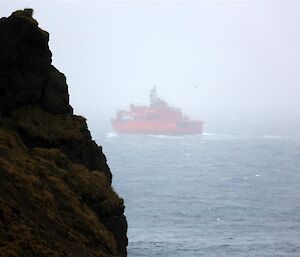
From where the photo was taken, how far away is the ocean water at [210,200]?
57.3m

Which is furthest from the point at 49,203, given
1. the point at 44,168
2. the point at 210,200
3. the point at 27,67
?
the point at 210,200

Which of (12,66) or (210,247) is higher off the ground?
(12,66)

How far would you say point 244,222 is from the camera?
6712cm

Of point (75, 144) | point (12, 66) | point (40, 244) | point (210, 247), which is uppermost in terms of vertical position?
point (12, 66)

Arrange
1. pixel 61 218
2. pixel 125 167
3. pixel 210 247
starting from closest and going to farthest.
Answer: pixel 61 218, pixel 210 247, pixel 125 167

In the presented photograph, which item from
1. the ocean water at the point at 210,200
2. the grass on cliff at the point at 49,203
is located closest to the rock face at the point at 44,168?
the grass on cliff at the point at 49,203

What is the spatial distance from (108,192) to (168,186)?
71663 mm

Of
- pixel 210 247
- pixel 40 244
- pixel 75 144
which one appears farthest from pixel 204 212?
pixel 40 244

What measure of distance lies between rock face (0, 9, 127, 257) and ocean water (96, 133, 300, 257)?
104ft

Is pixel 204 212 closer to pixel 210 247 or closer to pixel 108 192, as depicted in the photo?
pixel 210 247

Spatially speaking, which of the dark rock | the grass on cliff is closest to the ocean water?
the dark rock

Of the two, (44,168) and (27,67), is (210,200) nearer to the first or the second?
(27,67)

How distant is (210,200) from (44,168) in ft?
205

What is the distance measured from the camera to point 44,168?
2019 centimetres
